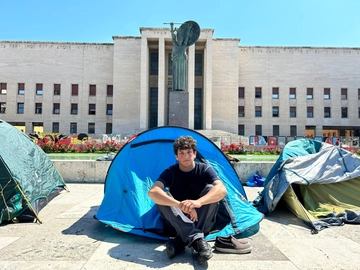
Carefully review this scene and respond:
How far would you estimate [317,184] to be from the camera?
497 cm

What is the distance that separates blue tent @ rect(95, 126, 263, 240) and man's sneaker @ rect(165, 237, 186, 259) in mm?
554

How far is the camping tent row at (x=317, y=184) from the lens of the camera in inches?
182

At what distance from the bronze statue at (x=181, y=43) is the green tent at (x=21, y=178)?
29.0ft

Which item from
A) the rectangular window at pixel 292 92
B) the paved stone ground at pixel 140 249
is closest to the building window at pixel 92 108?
the rectangular window at pixel 292 92

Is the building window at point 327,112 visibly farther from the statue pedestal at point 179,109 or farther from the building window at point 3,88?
the building window at point 3,88

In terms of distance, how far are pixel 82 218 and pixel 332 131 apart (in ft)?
153

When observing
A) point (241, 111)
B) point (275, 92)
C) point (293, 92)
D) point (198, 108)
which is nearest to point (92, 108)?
point (198, 108)

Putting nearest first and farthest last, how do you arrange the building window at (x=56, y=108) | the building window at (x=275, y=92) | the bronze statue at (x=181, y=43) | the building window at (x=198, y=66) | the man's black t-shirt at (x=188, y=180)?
1. the man's black t-shirt at (x=188, y=180)
2. the bronze statue at (x=181, y=43)
3. the building window at (x=198, y=66)
4. the building window at (x=56, y=108)
5. the building window at (x=275, y=92)

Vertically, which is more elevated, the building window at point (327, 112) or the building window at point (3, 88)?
the building window at point (3, 88)

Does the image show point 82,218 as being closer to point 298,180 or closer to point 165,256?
point 165,256

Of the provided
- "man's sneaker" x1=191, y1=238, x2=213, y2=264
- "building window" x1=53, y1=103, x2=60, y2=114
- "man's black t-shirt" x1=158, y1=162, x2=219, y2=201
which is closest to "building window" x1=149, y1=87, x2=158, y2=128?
"building window" x1=53, y1=103, x2=60, y2=114

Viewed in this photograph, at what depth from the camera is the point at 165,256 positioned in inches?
116

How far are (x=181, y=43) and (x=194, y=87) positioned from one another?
78.0 feet

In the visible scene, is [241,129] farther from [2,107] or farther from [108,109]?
[2,107]
